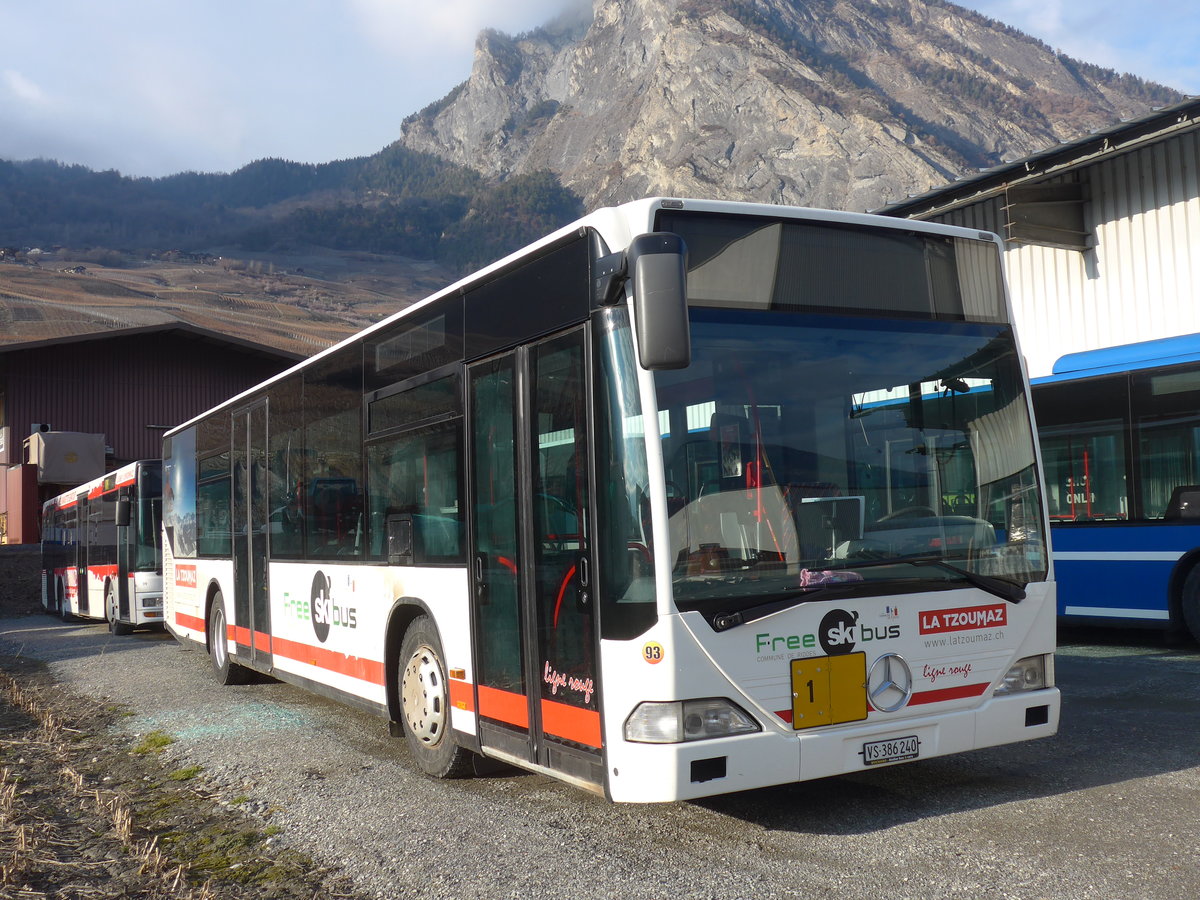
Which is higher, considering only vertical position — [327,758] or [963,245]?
[963,245]

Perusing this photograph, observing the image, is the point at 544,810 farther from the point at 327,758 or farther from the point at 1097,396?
the point at 1097,396

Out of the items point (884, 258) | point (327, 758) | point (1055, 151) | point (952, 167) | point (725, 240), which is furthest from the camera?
point (952, 167)

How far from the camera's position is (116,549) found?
65.6 feet

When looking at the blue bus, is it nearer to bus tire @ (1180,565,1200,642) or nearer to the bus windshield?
bus tire @ (1180,565,1200,642)

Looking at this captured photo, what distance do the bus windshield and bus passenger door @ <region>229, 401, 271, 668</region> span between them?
5.92m

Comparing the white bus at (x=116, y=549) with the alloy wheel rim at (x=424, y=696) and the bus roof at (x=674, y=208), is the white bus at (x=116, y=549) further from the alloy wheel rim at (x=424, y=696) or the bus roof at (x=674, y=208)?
the bus roof at (x=674, y=208)

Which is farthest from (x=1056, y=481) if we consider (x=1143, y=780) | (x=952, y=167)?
(x=952, y=167)

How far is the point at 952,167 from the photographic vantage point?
124875 mm

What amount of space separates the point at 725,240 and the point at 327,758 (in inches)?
171

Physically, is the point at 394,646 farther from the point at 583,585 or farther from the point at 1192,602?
the point at 1192,602

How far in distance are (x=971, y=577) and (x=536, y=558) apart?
6.76 feet

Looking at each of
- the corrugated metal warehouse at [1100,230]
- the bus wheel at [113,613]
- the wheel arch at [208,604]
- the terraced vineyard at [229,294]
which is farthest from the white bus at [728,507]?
the terraced vineyard at [229,294]

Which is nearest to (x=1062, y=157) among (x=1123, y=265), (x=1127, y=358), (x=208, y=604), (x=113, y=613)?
(x=1123, y=265)

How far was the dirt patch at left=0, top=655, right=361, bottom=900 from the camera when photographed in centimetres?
479
